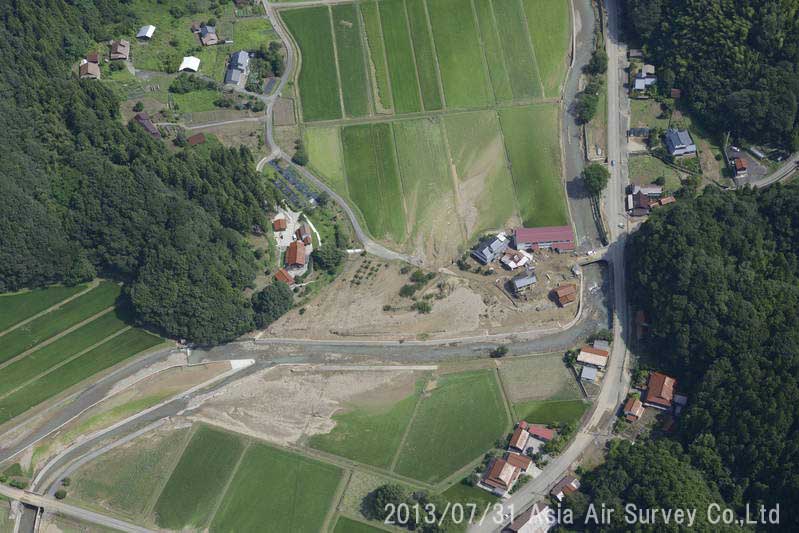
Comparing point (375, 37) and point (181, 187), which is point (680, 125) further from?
A: point (181, 187)

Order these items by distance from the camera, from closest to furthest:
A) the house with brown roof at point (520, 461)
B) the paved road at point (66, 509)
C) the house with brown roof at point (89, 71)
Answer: the house with brown roof at point (520, 461)
the paved road at point (66, 509)
the house with brown roof at point (89, 71)

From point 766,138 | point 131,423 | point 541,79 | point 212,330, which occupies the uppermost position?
point 541,79

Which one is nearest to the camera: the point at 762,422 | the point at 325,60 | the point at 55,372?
the point at 762,422

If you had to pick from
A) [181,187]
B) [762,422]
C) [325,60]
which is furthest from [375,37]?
[762,422]

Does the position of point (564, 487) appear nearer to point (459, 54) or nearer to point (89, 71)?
point (459, 54)

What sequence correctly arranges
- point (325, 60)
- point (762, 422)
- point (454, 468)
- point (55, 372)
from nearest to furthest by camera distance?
point (762, 422), point (454, 468), point (55, 372), point (325, 60)

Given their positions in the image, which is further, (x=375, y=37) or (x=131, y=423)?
(x=375, y=37)

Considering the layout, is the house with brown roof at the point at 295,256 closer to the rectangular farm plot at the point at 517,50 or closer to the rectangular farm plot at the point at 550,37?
the rectangular farm plot at the point at 517,50

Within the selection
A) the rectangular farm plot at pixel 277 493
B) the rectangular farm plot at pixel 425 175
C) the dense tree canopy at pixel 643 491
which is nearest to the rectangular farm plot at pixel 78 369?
the rectangular farm plot at pixel 277 493
